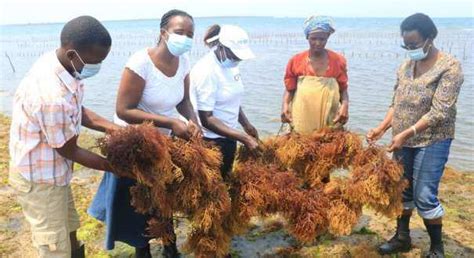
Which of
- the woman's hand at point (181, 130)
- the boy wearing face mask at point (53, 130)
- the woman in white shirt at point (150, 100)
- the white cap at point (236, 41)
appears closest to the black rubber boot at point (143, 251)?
the woman in white shirt at point (150, 100)

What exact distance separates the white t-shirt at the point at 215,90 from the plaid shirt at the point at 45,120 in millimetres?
1044

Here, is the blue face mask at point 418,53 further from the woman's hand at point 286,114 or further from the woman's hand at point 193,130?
the woman's hand at point 193,130

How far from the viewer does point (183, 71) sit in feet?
12.0

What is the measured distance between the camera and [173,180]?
3094 mm

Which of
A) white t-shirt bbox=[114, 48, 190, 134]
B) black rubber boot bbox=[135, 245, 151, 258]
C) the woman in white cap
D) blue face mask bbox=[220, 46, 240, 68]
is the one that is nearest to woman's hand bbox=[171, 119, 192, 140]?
white t-shirt bbox=[114, 48, 190, 134]

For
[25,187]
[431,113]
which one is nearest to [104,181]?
[25,187]

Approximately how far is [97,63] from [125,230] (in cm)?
159

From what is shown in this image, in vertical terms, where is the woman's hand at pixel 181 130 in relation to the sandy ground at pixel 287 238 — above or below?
above

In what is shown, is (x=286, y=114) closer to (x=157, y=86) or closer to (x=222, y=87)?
(x=222, y=87)

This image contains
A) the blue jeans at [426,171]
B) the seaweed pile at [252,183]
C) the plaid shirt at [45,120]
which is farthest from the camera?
the blue jeans at [426,171]

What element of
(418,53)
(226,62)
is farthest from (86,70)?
(418,53)

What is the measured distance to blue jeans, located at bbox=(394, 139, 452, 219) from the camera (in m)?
3.88

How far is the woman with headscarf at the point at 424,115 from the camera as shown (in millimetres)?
3635

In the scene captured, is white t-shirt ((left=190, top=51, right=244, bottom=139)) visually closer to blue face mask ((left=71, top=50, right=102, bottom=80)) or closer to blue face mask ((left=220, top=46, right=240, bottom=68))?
blue face mask ((left=220, top=46, right=240, bottom=68))
